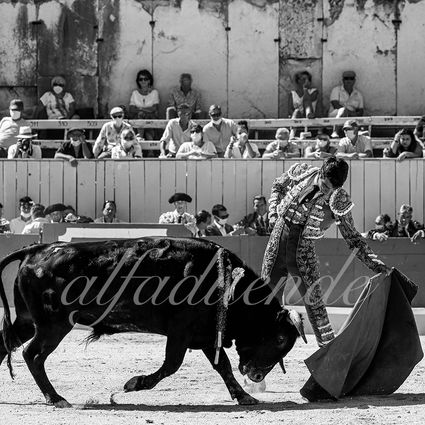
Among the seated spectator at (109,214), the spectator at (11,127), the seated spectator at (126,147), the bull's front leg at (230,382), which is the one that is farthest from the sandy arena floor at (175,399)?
the spectator at (11,127)

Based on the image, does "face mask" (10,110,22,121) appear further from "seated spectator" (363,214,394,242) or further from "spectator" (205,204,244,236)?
"seated spectator" (363,214,394,242)

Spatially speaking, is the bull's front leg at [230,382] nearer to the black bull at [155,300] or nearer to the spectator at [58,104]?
the black bull at [155,300]

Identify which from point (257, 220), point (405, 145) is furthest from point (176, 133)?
point (405, 145)

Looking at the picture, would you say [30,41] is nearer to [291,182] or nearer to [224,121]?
[224,121]

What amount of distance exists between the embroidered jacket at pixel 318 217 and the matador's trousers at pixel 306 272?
6 cm

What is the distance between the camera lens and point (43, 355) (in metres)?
7.61

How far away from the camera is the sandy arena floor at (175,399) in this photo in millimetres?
6961

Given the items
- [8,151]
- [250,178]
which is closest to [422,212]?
[250,178]

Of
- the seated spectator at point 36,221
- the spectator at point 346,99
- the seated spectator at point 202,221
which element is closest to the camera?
the seated spectator at point 202,221

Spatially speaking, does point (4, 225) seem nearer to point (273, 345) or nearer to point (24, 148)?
point (24, 148)

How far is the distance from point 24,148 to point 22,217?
1.11 m

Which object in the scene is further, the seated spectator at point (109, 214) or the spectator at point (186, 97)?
the spectator at point (186, 97)

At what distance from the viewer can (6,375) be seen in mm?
8789

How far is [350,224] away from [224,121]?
635 centimetres
